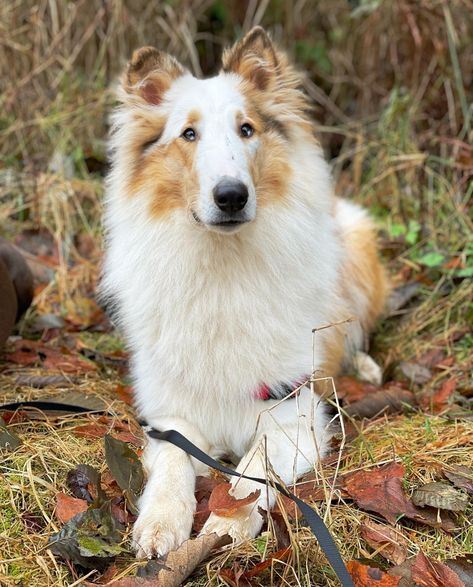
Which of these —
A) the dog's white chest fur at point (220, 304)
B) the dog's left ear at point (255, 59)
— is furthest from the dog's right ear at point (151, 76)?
the dog's white chest fur at point (220, 304)

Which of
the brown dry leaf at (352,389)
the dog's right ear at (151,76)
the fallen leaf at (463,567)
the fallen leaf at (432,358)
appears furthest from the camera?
the fallen leaf at (432,358)

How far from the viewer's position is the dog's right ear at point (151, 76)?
305cm

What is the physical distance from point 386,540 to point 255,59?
207 cm

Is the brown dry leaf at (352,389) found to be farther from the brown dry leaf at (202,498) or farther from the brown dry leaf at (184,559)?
the brown dry leaf at (184,559)

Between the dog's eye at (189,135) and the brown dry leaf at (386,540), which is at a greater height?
the dog's eye at (189,135)

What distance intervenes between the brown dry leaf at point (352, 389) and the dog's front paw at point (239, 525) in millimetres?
1092

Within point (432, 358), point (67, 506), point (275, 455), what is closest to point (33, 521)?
point (67, 506)

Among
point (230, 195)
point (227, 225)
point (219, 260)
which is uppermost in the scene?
point (230, 195)

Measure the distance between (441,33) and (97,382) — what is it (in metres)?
3.80

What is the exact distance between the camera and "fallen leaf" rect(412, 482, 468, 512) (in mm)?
2441

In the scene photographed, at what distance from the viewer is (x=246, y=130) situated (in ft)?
9.52

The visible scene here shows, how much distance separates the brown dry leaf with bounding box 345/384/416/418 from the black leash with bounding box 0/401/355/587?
924 mm

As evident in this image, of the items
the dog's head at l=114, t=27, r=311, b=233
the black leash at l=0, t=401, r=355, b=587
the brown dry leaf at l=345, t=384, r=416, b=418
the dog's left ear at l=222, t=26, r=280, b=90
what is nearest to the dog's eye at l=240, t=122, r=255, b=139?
the dog's head at l=114, t=27, r=311, b=233

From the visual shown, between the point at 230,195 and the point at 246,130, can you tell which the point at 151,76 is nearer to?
the point at 246,130
